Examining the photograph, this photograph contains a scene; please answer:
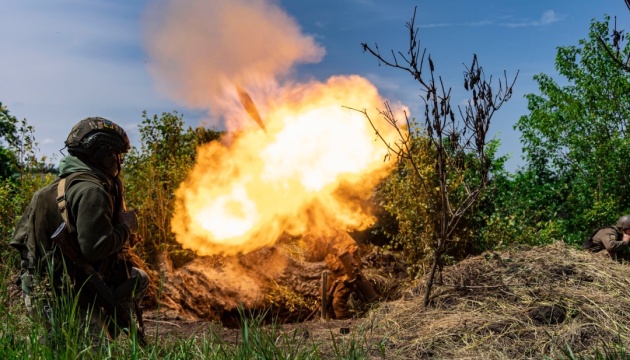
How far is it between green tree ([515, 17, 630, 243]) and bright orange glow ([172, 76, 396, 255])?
4.17 metres

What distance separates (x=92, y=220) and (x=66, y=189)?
1.37 ft

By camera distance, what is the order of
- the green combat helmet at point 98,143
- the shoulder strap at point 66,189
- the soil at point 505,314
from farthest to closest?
the soil at point 505,314
the green combat helmet at point 98,143
the shoulder strap at point 66,189

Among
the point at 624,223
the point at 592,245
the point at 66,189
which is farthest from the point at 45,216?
the point at 624,223

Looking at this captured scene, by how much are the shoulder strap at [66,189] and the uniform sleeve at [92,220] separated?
0.07 m

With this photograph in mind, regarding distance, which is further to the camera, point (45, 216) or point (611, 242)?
point (611, 242)

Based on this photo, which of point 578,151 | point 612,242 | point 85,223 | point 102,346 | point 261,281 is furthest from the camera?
point 578,151

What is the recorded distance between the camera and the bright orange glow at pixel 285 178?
10039 millimetres

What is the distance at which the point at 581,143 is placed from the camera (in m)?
13.7

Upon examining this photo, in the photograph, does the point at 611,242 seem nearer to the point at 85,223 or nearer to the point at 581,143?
the point at 581,143

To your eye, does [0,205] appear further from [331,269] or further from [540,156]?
[540,156]

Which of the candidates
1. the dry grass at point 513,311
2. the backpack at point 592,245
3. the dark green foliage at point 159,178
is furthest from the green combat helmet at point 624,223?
the dark green foliage at point 159,178

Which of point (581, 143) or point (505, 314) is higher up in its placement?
point (581, 143)

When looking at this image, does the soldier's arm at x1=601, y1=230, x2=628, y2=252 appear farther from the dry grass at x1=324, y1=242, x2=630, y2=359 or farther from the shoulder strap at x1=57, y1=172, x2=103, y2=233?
the shoulder strap at x1=57, y1=172, x2=103, y2=233

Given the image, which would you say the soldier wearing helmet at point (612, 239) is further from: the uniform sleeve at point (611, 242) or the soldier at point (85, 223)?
the soldier at point (85, 223)
